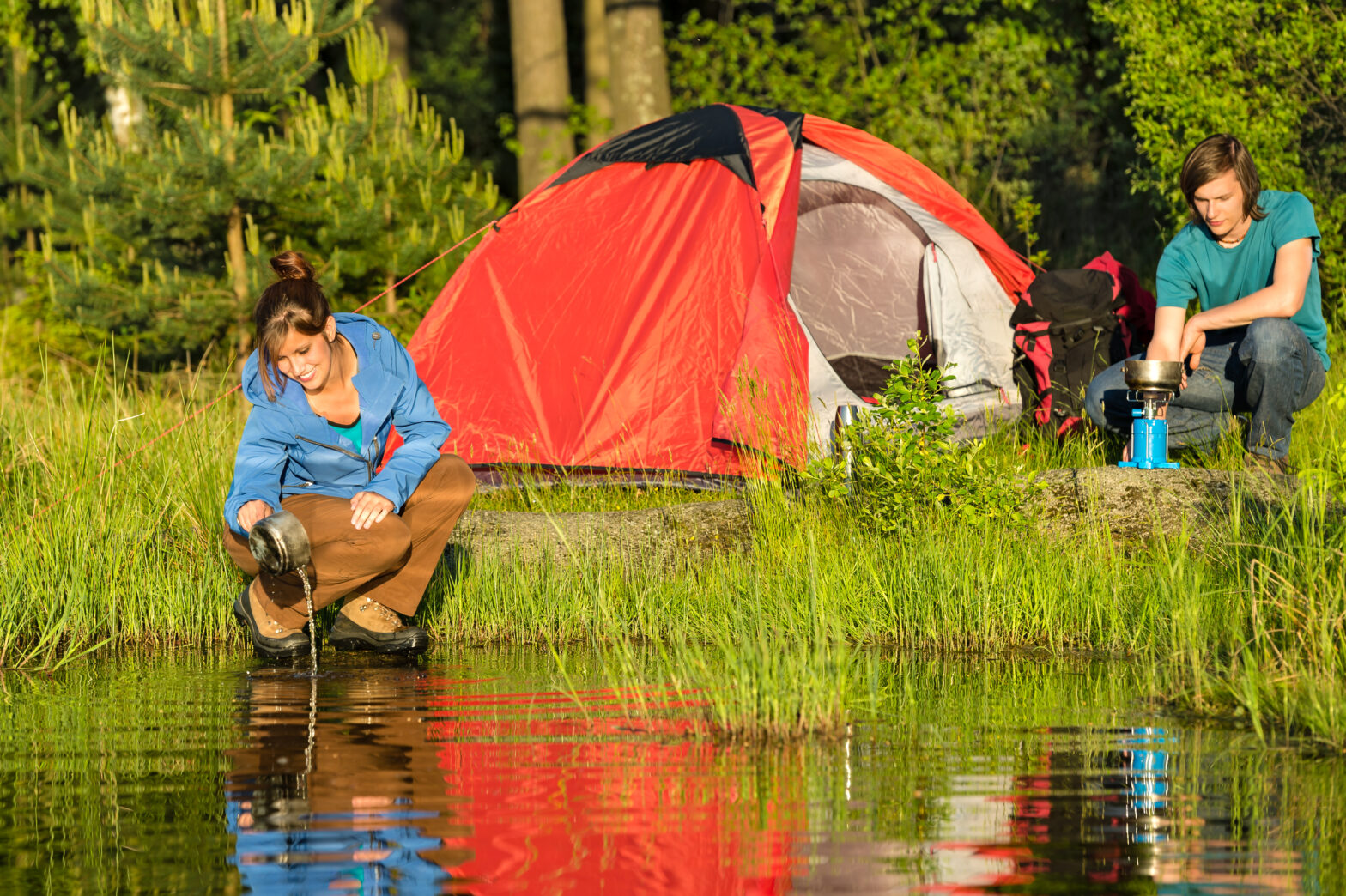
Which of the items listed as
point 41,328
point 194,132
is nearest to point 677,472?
point 194,132

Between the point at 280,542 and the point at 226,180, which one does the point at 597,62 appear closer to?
the point at 226,180

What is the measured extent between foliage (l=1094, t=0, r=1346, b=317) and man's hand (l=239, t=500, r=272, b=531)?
19.5 ft

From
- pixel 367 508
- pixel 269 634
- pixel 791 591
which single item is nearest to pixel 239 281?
pixel 269 634

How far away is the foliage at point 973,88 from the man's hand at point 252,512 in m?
9.17

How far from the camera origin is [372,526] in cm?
497

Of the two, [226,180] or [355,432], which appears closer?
[355,432]

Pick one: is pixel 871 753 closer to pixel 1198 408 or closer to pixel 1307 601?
pixel 1307 601

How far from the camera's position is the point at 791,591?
521 cm

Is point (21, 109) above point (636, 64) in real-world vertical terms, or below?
above

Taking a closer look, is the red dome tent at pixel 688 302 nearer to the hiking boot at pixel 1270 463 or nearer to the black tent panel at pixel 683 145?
the black tent panel at pixel 683 145

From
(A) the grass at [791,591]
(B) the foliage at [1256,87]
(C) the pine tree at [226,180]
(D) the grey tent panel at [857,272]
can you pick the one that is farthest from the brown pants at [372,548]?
(B) the foliage at [1256,87]

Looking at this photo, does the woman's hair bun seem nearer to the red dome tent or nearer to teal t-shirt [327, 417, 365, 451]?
teal t-shirt [327, 417, 365, 451]

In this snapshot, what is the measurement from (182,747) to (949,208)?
556cm

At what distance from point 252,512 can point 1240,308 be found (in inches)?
155
